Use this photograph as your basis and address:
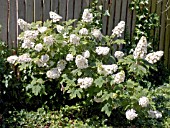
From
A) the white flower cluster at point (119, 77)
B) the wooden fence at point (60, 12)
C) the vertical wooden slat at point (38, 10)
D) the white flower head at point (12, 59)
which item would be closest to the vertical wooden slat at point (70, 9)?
the wooden fence at point (60, 12)

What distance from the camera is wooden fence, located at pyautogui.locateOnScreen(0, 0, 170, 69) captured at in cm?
496

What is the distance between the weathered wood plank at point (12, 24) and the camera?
4952 millimetres

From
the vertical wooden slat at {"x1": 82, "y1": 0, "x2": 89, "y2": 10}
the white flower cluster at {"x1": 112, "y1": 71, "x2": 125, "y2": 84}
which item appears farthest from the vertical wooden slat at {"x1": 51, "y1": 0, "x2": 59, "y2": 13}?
the white flower cluster at {"x1": 112, "y1": 71, "x2": 125, "y2": 84}

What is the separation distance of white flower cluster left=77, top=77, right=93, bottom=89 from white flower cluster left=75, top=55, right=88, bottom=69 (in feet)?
0.46

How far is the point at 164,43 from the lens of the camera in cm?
724

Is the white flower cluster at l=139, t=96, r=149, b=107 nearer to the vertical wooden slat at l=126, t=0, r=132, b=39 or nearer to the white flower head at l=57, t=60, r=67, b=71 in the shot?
the white flower head at l=57, t=60, r=67, b=71

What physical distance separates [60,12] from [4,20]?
88cm

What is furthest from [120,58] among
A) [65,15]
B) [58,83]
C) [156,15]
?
[156,15]

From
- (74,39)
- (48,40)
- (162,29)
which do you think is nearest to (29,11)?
(48,40)

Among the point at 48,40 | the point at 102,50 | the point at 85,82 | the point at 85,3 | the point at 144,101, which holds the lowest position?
the point at 144,101

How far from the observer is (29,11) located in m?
5.12

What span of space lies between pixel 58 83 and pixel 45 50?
0.46 meters

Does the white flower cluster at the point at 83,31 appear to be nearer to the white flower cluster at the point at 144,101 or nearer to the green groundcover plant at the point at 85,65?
the green groundcover plant at the point at 85,65

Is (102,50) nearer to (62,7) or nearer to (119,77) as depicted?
(119,77)
